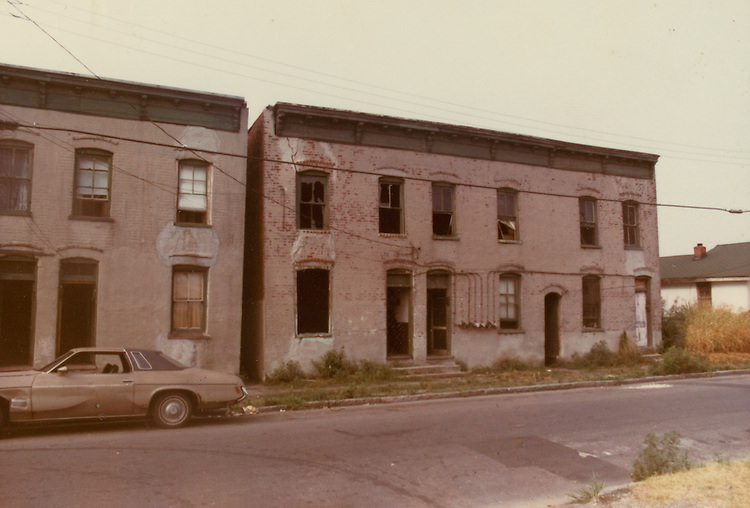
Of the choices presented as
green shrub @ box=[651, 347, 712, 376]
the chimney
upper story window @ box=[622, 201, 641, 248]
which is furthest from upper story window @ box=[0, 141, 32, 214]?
the chimney

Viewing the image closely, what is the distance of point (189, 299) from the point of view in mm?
16172

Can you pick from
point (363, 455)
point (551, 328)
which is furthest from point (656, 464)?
point (551, 328)

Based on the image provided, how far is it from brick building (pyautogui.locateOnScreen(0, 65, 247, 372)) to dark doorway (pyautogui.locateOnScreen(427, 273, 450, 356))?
673cm

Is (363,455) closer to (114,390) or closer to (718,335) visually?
(114,390)

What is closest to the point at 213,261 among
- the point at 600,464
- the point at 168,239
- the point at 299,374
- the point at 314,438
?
the point at 168,239

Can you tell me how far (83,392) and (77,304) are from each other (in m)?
6.56

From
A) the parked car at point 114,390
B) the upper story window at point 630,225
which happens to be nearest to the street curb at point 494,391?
the parked car at point 114,390

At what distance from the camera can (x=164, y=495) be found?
6121 millimetres

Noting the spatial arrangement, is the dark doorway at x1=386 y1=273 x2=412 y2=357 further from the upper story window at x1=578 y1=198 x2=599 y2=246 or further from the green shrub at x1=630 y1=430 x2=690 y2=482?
the green shrub at x1=630 y1=430 x2=690 y2=482

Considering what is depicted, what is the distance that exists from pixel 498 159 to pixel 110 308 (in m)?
13.9

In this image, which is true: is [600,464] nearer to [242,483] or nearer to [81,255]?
[242,483]

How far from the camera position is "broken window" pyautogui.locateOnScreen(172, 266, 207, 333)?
16062 mm

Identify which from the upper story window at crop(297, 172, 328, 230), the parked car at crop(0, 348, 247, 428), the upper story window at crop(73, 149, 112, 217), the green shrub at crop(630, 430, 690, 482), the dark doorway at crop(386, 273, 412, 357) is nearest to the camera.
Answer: the green shrub at crop(630, 430, 690, 482)

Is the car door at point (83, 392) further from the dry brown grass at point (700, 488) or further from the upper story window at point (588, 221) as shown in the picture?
the upper story window at point (588, 221)
